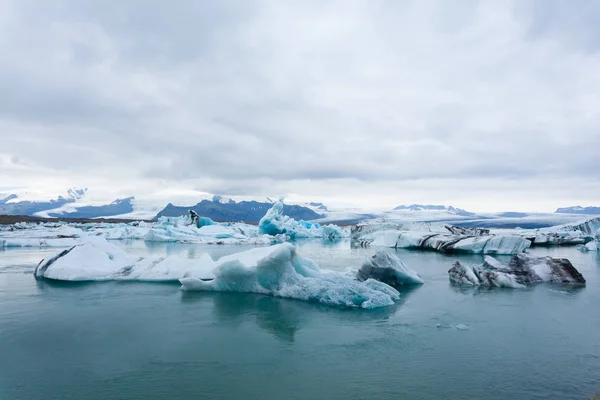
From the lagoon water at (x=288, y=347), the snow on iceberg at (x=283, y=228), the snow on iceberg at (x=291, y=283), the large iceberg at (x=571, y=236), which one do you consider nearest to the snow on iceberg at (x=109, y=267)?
the snow on iceberg at (x=291, y=283)

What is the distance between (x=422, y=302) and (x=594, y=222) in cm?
2582

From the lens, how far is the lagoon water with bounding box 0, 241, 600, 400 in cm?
373

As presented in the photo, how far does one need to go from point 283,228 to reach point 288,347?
26.4m

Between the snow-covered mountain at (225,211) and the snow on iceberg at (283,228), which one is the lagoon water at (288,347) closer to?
the snow on iceberg at (283,228)

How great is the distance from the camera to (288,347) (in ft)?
15.9

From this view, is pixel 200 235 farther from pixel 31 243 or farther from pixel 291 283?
pixel 291 283

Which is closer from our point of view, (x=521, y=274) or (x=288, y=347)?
(x=288, y=347)

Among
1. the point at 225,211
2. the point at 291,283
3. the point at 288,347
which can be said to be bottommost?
the point at 288,347

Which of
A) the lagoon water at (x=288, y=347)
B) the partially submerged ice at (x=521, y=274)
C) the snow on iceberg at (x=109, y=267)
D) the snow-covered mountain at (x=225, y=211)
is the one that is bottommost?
the lagoon water at (x=288, y=347)

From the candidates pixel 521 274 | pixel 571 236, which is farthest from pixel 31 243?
pixel 571 236

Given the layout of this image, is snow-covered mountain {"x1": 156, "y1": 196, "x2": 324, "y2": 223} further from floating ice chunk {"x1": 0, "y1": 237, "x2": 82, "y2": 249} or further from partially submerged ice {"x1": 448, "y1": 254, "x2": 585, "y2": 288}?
partially submerged ice {"x1": 448, "y1": 254, "x2": 585, "y2": 288}

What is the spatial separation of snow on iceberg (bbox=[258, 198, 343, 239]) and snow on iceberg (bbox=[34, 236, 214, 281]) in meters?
18.3

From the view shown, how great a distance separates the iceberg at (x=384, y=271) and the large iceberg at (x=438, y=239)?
9.34m

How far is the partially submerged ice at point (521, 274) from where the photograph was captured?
9.16m
